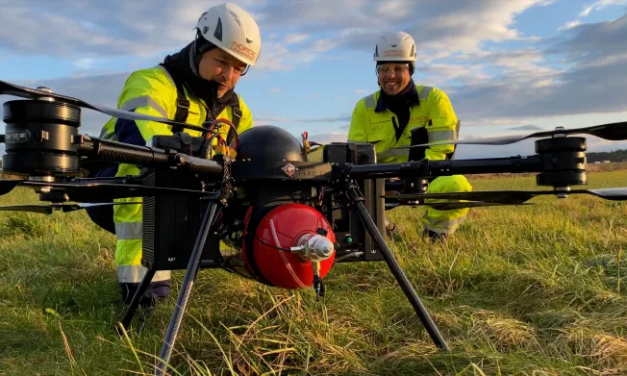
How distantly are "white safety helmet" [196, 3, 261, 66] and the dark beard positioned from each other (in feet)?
0.84

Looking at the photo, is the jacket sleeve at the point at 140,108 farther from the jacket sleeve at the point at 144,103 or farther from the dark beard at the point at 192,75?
the dark beard at the point at 192,75

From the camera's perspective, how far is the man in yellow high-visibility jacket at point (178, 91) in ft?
11.7

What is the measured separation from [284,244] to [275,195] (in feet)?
0.97

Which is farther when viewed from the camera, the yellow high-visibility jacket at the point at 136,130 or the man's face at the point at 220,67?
the man's face at the point at 220,67

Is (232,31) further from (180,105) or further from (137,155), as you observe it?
(137,155)

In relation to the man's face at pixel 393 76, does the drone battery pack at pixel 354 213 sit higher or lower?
lower

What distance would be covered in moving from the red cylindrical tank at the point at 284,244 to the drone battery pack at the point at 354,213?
257 mm

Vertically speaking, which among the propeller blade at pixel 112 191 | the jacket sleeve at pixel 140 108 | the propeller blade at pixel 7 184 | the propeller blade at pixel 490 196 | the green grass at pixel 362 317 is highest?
the jacket sleeve at pixel 140 108

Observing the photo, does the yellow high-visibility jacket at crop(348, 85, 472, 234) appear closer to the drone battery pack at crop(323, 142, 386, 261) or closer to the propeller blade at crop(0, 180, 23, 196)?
the drone battery pack at crop(323, 142, 386, 261)

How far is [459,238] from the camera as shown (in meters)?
5.71

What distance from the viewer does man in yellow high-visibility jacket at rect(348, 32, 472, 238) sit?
6.28 m

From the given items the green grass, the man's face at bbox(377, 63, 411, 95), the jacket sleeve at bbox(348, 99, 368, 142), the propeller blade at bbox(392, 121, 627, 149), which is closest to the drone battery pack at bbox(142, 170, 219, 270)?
the green grass

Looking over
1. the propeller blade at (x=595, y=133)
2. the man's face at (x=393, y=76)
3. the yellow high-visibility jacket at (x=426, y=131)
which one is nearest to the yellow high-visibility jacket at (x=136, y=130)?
the propeller blade at (x=595, y=133)

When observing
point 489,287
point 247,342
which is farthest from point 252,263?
point 489,287
